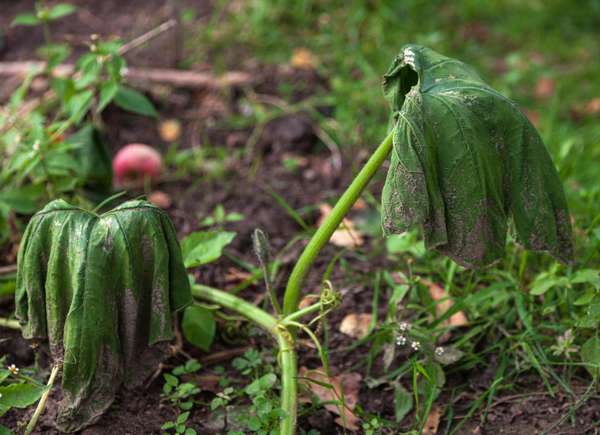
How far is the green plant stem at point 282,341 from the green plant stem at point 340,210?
0.12 meters

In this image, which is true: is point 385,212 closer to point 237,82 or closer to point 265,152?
point 265,152

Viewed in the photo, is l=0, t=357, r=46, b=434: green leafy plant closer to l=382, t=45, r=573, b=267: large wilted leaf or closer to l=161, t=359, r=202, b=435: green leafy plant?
l=161, t=359, r=202, b=435: green leafy plant

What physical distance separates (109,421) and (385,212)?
0.82 metres

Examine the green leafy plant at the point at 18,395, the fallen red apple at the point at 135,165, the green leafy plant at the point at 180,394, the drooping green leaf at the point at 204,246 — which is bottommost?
the green leafy plant at the point at 180,394

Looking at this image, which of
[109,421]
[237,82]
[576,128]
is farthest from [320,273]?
[576,128]

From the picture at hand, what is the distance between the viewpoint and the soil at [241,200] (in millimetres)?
2072

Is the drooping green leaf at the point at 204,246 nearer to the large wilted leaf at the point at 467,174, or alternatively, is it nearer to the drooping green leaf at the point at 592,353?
the large wilted leaf at the point at 467,174

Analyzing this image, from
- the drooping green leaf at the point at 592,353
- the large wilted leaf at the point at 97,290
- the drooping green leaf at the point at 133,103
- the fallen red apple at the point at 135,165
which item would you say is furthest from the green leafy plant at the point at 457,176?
the fallen red apple at the point at 135,165

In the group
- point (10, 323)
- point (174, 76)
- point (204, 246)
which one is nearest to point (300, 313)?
point (204, 246)

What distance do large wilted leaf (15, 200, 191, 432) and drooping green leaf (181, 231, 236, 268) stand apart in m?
0.30

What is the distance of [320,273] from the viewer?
8.66 feet

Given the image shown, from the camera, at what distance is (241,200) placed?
9.95ft

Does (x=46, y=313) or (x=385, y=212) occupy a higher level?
(x=385, y=212)

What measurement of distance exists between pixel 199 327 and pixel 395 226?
679mm
